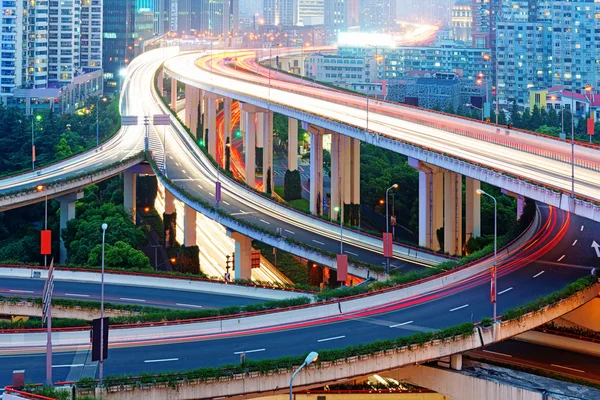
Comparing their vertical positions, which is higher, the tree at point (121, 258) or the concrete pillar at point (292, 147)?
the concrete pillar at point (292, 147)

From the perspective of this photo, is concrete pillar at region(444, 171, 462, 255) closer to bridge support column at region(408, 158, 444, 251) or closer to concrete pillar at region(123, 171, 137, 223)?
bridge support column at region(408, 158, 444, 251)

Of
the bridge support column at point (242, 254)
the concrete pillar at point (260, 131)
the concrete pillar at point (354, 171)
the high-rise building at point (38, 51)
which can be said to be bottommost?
the bridge support column at point (242, 254)

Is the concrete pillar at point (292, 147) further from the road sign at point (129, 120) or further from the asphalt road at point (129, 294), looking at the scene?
the asphalt road at point (129, 294)

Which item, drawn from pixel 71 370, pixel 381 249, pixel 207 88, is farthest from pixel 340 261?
pixel 207 88

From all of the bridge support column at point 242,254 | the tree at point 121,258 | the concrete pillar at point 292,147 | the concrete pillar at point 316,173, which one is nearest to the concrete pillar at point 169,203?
the concrete pillar at point 316,173

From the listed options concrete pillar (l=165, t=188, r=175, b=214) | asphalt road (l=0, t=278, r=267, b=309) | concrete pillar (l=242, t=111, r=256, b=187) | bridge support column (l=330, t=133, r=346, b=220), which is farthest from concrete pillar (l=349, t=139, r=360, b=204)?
asphalt road (l=0, t=278, r=267, b=309)

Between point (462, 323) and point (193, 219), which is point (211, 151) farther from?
point (462, 323)
